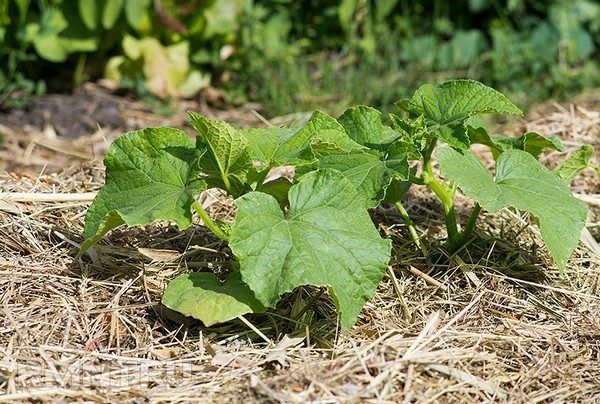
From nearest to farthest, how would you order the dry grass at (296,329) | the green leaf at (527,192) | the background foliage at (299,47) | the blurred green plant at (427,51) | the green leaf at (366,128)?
the dry grass at (296,329) < the green leaf at (527,192) < the green leaf at (366,128) < the background foliage at (299,47) < the blurred green plant at (427,51)

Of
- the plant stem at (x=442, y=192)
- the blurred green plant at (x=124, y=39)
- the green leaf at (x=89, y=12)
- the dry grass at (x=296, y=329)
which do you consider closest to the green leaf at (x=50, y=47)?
the blurred green plant at (x=124, y=39)

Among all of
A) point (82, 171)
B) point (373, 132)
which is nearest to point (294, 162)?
point (373, 132)

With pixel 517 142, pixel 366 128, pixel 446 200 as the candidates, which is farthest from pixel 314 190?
pixel 517 142

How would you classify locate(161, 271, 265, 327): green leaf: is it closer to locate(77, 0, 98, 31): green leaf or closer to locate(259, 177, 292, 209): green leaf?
locate(259, 177, 292, 209): green leaf

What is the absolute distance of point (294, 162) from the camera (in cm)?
214

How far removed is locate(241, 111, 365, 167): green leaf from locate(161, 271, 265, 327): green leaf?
1.07 ft

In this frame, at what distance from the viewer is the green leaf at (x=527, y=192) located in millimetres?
2121

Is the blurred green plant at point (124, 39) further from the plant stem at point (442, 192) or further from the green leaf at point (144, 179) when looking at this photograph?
the plant stem at point (442, 192)

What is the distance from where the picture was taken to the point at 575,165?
258cm

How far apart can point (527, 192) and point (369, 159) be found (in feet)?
1.36

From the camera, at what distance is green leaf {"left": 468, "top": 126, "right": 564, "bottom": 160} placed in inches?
94.2

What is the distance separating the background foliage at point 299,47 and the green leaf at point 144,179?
2255 millimetres

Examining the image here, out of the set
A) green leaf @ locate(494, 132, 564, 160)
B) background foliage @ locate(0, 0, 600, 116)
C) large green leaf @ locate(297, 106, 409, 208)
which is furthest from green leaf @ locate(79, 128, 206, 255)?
background foliage @ locate(0, 0, 600, 116)

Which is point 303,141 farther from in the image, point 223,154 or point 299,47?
point 299,47
